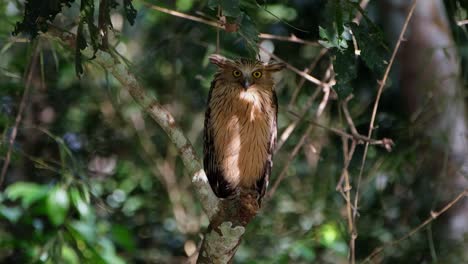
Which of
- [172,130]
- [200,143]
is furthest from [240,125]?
[200,143]

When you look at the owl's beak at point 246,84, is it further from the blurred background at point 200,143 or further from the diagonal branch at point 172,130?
the diagonal branch at point 172,130

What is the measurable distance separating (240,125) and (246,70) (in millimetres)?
296

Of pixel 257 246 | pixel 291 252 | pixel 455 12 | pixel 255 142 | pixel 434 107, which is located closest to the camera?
pixel 455 12

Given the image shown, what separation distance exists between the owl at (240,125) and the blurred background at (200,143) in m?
0.17

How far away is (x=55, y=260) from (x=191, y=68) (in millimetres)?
2331

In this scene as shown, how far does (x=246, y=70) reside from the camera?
419cm

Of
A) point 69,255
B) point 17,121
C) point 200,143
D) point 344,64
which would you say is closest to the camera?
point 344,64

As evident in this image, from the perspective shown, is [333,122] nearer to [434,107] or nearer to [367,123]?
[367,123]

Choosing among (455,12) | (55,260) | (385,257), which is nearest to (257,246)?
(385,257)

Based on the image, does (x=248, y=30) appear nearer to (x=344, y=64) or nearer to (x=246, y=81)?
(x=344, y=64)

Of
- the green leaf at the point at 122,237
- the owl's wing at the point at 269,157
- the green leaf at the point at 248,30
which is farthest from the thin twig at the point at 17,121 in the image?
the green leaf at the point at 248,30

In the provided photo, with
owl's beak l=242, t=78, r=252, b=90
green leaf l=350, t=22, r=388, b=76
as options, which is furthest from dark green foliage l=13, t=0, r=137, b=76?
owl's beak l=242, t=78, r=252, b=90

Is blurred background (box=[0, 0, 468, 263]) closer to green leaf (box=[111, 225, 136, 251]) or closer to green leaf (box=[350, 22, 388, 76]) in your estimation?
green leaf (box=[111, 225, 136, 251])

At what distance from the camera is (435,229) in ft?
16.3
